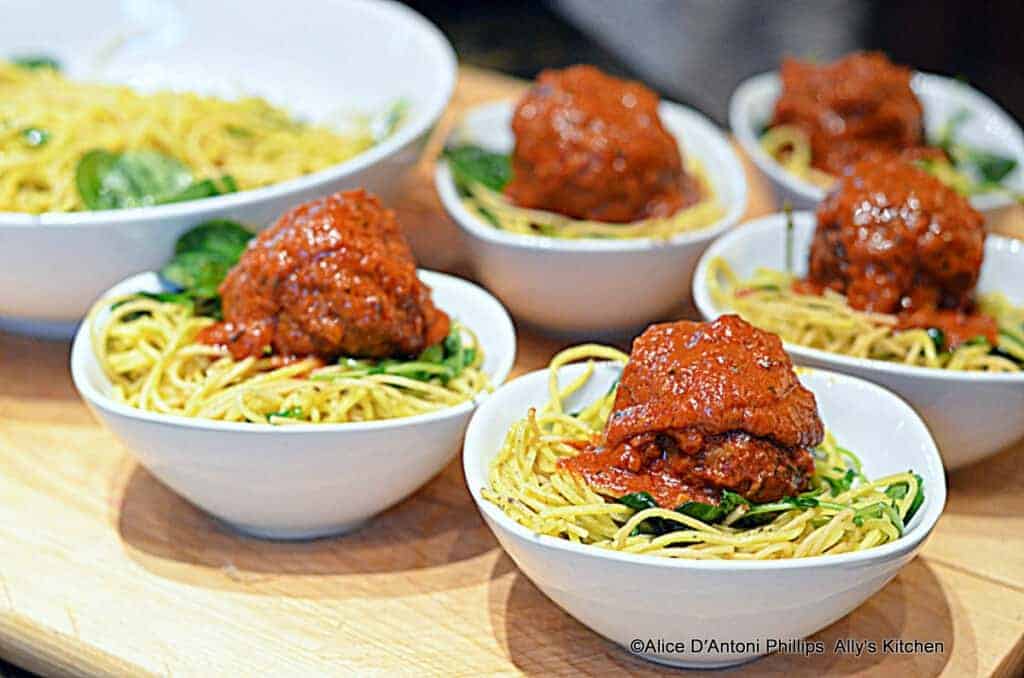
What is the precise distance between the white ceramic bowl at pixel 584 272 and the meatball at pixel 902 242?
0.43 meters

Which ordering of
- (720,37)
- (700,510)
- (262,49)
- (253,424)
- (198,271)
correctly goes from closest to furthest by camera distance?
(700,510), (253,424), (198,271), (262,49), (720,37)

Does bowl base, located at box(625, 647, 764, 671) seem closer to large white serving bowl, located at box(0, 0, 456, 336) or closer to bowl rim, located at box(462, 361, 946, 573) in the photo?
bowl rim, located at box(462, 361, 946, 573)

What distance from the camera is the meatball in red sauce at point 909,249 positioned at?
2.98 m

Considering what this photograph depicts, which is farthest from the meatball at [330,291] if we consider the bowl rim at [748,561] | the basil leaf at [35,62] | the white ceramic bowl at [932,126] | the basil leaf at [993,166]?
the basil leaf at [993,166]

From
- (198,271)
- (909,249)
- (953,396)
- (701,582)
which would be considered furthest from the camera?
(198,271)

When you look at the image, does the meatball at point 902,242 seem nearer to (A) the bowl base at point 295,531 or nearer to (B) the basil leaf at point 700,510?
(B) the basil leaf at point 700,510

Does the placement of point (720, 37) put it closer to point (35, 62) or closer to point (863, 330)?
point (35, 62)

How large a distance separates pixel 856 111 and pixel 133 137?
2.04m

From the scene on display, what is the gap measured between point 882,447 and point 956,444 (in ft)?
1.11

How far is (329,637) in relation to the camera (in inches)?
102

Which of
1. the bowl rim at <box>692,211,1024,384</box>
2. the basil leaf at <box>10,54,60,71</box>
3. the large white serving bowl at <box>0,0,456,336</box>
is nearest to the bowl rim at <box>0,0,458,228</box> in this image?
the large white serving bowl at <box>0,0,456,336</box>

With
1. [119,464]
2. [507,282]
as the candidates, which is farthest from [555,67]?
[119,464]

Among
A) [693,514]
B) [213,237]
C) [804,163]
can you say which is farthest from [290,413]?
[804,163]

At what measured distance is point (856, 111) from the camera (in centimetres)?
385
